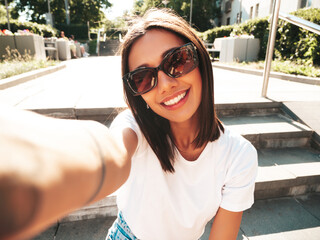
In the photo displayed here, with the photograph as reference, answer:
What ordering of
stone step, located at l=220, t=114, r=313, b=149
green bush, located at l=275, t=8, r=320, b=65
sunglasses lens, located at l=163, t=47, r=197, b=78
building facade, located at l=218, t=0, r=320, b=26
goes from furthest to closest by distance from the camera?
building facade, located at l=218, t=0, r=320, b=26 < green bush, located at l=275, t=8, r=320, b=65 < stone step, located at l=220, t=114, r=313, b=149 < sunglasses lens, located at l=163, t=47, r=197, b=78

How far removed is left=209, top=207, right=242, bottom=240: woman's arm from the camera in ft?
4.01

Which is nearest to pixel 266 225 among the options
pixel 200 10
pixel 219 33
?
pixel 219 33

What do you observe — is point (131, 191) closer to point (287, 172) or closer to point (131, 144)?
point (131, 144)

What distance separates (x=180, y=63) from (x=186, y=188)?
Answer: 0.72m

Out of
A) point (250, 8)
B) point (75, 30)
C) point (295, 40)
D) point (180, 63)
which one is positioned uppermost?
point (250, 8)

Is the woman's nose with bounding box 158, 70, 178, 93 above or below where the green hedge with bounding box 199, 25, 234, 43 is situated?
below

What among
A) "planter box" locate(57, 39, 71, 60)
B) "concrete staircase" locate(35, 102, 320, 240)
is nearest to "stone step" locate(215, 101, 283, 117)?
"concrete staircase" locate(35, 102, 320, 240)

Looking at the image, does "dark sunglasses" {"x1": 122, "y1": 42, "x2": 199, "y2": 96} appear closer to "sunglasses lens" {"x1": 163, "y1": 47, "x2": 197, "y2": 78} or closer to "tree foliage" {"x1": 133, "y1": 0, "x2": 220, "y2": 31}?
"sunglasses lens" {"x1": 163, "y1": 47, "x2": 197, "y2": 78}

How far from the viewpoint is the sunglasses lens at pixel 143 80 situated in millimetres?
1211

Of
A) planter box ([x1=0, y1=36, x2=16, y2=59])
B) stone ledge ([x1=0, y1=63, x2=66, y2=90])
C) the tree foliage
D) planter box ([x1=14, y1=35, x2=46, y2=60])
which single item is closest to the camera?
stone ledge ([x1=0, y1=63, x2=66, y2=90])

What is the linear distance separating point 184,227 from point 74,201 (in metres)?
0.99

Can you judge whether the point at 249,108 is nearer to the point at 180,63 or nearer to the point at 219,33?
the point at 180,63

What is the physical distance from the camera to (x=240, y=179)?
3.89 ft

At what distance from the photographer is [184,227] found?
1.21m
